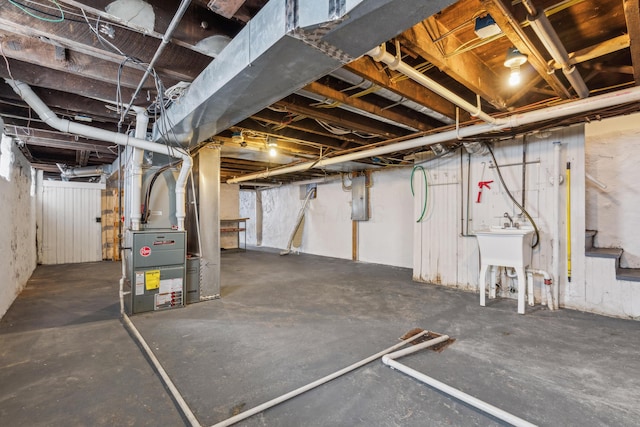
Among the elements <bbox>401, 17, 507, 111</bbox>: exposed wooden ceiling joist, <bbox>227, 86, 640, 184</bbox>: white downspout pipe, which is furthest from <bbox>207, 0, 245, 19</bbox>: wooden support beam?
<bbox>227, 86, 640, 184</bbox>: white downspout pipe

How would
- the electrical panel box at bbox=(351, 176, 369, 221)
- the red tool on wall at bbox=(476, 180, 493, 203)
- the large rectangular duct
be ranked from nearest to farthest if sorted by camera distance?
the large rectangular duct, the red tool on wall at bbox=(476, 180, 493, 203), the electrical panel box at bbox=(351, 176, 369, 221)

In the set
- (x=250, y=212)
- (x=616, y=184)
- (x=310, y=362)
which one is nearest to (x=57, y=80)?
(x=310, y=362)

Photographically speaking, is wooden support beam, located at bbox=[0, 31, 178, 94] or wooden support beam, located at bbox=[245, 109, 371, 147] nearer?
wooden support beam, located at bbox=[0, 31, 178, 94]

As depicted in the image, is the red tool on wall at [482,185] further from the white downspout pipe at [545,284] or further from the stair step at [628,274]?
the stair step at [628,274]

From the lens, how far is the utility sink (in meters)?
2.85

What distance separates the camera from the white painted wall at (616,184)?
3.06 metres

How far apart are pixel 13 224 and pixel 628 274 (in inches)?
255

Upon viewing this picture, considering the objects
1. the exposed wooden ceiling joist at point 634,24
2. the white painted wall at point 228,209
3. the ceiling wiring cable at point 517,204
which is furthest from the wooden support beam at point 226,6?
the white painted wall at point 228,209

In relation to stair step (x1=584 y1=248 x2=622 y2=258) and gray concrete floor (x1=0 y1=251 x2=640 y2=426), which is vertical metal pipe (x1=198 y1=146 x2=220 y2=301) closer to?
gray concrete floor (x1=0 y1=251 x2=640 y2=426)

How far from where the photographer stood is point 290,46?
1.26 m

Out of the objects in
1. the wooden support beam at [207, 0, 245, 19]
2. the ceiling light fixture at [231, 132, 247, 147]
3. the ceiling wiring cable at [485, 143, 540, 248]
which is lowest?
the ceiling wiring cable at [485, 143, 540, 248]

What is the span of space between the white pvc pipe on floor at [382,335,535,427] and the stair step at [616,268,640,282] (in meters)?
2.05

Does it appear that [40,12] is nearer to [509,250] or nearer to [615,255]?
[509,250]

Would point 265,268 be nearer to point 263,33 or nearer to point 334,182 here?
point 334,182
